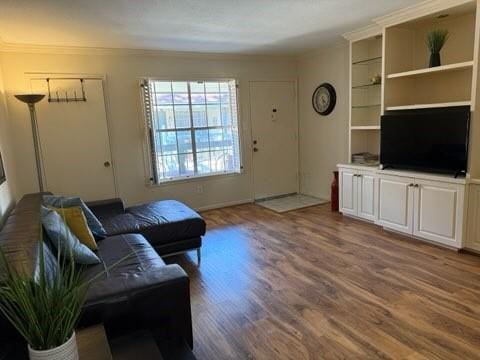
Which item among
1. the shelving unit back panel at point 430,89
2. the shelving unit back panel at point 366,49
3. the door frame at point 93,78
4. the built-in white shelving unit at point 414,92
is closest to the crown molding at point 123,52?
the door frame at point 93,78

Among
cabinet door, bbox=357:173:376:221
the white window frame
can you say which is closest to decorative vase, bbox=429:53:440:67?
cabinet door, bbox=357:173:376:221

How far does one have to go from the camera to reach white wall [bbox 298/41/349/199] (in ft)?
16.2

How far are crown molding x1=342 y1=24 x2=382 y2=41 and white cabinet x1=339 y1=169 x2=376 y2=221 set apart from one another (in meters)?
1.63

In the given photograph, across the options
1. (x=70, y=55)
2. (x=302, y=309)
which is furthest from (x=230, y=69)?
(x=302, y=309)

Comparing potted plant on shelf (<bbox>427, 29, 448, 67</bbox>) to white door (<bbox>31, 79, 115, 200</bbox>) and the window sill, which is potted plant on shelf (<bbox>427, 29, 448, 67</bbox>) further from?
white door (<bbox>31, 79, 115, 200</bbox>)

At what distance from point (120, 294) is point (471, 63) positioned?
344 cm

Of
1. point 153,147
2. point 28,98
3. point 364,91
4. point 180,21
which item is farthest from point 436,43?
point 28,98

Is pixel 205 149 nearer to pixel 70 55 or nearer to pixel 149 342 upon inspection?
pixel 70 55

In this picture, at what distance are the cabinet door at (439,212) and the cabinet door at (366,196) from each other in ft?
1.93

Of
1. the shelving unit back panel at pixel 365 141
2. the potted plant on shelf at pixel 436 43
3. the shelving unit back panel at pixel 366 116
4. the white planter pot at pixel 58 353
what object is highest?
the potted plant on shelf at pixel 436 43

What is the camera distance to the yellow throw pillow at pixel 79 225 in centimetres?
259

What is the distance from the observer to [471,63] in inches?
121

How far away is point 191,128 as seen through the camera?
500 centimetres

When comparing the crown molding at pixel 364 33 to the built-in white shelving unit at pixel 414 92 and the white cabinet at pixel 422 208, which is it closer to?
the built-in white shelving unit at pixel 414 92
